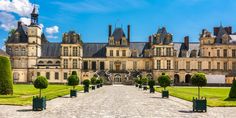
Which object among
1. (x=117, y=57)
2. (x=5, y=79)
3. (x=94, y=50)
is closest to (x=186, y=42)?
(x=117, y=57)

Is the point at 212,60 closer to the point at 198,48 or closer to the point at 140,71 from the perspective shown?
the point at 198,48

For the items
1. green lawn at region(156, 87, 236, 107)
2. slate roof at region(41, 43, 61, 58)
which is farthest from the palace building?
green lawn at region(156, 87, 236, 107)

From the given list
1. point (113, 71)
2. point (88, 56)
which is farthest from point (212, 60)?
point (88, 56)

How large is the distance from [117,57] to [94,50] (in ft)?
19.9

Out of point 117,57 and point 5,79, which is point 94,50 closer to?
point 117,57

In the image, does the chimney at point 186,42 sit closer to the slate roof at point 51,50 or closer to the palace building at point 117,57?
the palace building at point 117,57

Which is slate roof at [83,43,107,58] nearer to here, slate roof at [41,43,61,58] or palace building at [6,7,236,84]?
palace building at [6,7,236,84]

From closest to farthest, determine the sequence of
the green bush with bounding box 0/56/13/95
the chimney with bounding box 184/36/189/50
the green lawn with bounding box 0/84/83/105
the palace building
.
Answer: the green lawn with bounding box 0/84/83/105
the green bush with bounding box 0/56/13/95
the palace building
the chimney with bounding box 184/36/189/50

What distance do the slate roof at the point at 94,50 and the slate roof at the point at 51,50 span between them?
5.85 metres

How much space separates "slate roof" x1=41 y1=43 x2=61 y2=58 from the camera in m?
81.9

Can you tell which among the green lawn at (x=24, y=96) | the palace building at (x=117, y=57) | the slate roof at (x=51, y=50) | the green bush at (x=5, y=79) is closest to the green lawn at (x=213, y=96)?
the green lawn at (x=24, y=96)

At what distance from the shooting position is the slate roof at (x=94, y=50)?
272 feet

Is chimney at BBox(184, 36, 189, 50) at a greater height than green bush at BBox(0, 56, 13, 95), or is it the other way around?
chimney at BBox(184, 36, 189, 50)

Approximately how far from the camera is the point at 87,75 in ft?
262
